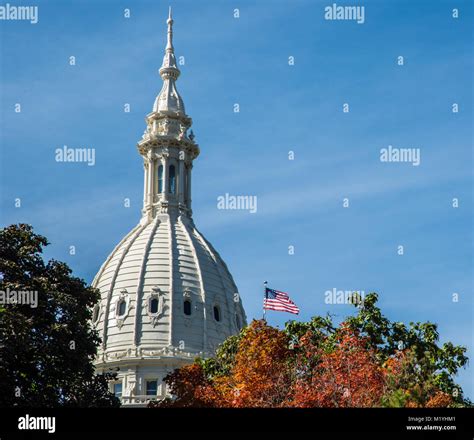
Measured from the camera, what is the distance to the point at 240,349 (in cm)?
5891

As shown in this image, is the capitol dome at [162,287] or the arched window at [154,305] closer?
the capitol dome at [162,287]

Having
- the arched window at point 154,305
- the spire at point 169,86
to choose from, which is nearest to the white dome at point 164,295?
the arched window at point 154,305

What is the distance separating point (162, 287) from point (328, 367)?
75409 mm

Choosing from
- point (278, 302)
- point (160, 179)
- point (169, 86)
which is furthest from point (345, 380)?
point (169, 86)

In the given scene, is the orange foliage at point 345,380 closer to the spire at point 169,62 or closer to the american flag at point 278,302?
the american flag at point 278,302

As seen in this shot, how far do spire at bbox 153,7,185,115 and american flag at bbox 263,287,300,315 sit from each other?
2737 inches

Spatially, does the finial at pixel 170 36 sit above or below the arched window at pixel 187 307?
above

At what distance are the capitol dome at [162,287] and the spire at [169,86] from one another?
91 centimetres

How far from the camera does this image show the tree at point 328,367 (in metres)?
47.7

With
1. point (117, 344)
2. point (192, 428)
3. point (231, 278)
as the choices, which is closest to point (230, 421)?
point (192, 428)

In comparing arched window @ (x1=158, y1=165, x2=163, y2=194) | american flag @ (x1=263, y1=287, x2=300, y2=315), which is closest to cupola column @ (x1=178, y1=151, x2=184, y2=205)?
arched window @ (x1=158, y1=165, x2=163, y2=194)

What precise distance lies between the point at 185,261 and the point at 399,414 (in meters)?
97.9

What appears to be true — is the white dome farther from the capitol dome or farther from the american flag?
the american flag

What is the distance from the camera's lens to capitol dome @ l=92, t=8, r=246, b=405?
118 meters
